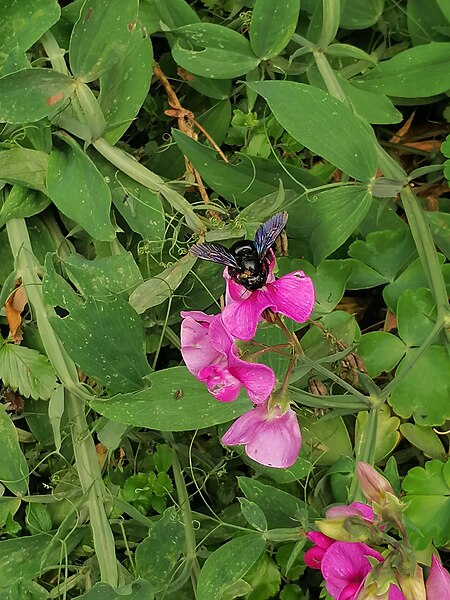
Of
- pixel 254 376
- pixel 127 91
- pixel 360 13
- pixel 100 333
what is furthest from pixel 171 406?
pixel 360 13

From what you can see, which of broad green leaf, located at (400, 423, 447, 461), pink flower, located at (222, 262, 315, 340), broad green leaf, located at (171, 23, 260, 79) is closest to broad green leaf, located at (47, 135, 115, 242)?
broad green leaf, located at (171, 23, 260, 79)

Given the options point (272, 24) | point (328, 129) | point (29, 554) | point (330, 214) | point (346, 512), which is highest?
point (272, 24)

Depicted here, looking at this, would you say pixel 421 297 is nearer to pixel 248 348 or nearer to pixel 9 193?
pixel 248 348

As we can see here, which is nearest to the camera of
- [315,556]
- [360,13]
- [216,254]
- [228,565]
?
[216,254]

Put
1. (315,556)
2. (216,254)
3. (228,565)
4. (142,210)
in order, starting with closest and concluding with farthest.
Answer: (216,254)
(315,556)
(228,565)
(142,210)

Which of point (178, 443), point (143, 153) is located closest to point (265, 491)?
point (178, 443)

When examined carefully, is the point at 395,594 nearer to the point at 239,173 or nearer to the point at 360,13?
the point at 239,173
